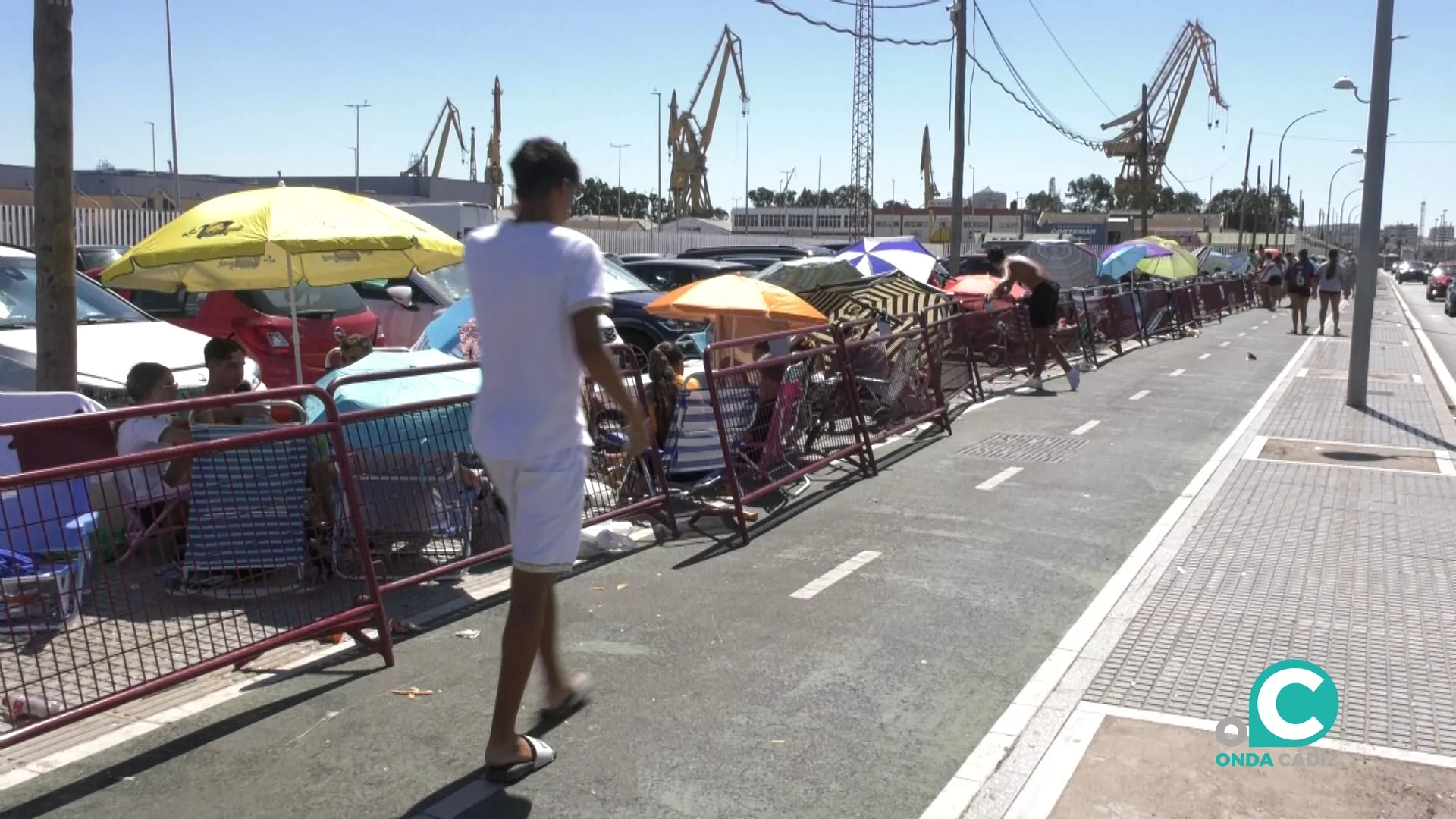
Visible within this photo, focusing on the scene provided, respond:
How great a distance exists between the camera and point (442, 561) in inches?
255

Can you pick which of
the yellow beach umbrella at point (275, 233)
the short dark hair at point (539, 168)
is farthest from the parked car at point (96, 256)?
the short dark hair at point (539, 168)

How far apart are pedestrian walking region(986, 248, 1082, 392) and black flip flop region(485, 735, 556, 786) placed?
40.6ft

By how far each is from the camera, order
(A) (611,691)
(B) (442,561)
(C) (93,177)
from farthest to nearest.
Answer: (C) (93,177) → (B) (442,561) → (A) (611,691)

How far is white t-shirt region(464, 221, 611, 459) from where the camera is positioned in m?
3.85

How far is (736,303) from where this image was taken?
36.0 ft

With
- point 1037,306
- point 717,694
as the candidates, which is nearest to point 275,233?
point 717,694

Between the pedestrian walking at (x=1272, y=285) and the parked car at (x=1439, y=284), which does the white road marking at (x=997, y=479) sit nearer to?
the pedestrian walking at (x=1272, y=285)

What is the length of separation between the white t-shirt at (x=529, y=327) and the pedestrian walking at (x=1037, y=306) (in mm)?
12325

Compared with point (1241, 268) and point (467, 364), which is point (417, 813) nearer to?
point (467, 364)

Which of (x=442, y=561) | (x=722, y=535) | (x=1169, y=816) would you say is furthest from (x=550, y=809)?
(x=722, y=535)

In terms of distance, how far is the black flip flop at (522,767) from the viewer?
408cm

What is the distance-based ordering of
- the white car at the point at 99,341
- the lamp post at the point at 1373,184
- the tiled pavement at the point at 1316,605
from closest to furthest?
the tiled pavement at the point at 1316,605
the white car at the point at 99,341
the lamp post at the point at 1373,184

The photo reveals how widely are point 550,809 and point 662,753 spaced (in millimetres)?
557

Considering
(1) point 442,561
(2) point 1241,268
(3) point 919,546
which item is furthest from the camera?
(2) point 1241,268
